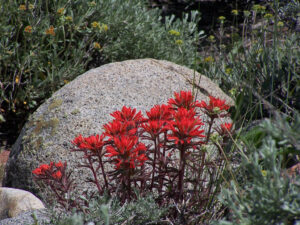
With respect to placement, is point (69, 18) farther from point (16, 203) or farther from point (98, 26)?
point (16, 203)

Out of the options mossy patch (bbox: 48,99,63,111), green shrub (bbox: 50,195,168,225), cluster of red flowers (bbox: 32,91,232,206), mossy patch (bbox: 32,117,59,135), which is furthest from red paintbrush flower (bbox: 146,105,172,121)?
mossy patch (bbox: 48,99,63,111)

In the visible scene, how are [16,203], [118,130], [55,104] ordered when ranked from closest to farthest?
[118,130] → [16,203] → [55,104]

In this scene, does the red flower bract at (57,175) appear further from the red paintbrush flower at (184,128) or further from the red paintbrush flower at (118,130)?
the red paintbrush flower at (184,128)

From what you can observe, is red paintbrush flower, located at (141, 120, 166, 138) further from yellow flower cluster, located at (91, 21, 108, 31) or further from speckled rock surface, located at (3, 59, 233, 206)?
yellow flower cluster, located at (91, 21, 108, 31)

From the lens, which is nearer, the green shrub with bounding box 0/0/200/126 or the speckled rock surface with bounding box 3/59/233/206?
the speckled rock surface with bounding box 3/59/233/206

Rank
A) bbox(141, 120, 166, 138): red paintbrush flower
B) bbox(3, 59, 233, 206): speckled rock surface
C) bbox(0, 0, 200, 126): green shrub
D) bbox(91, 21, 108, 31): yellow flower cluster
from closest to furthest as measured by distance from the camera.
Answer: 1. bbox(141, 120, 166, 138): red paintbrush flower
2. bbox(3, 59, 233, 206): speckled rock surface
3. bbox(0, 0, 200, 126): green shrub
4. bbox(91, 21, 108, 31): yellow flower cluster

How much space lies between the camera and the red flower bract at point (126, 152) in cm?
177

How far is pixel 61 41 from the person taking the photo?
414cm

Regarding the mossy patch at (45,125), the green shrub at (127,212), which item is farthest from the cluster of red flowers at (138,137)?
the mossy patch at (45,125)

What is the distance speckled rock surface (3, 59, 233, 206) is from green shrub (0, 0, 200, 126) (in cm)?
45

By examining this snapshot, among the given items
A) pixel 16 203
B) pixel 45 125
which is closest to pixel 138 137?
pixel 16 203

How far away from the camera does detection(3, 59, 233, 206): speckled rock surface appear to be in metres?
3.13

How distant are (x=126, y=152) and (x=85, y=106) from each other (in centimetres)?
156

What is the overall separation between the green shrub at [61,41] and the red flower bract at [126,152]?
2.21m
